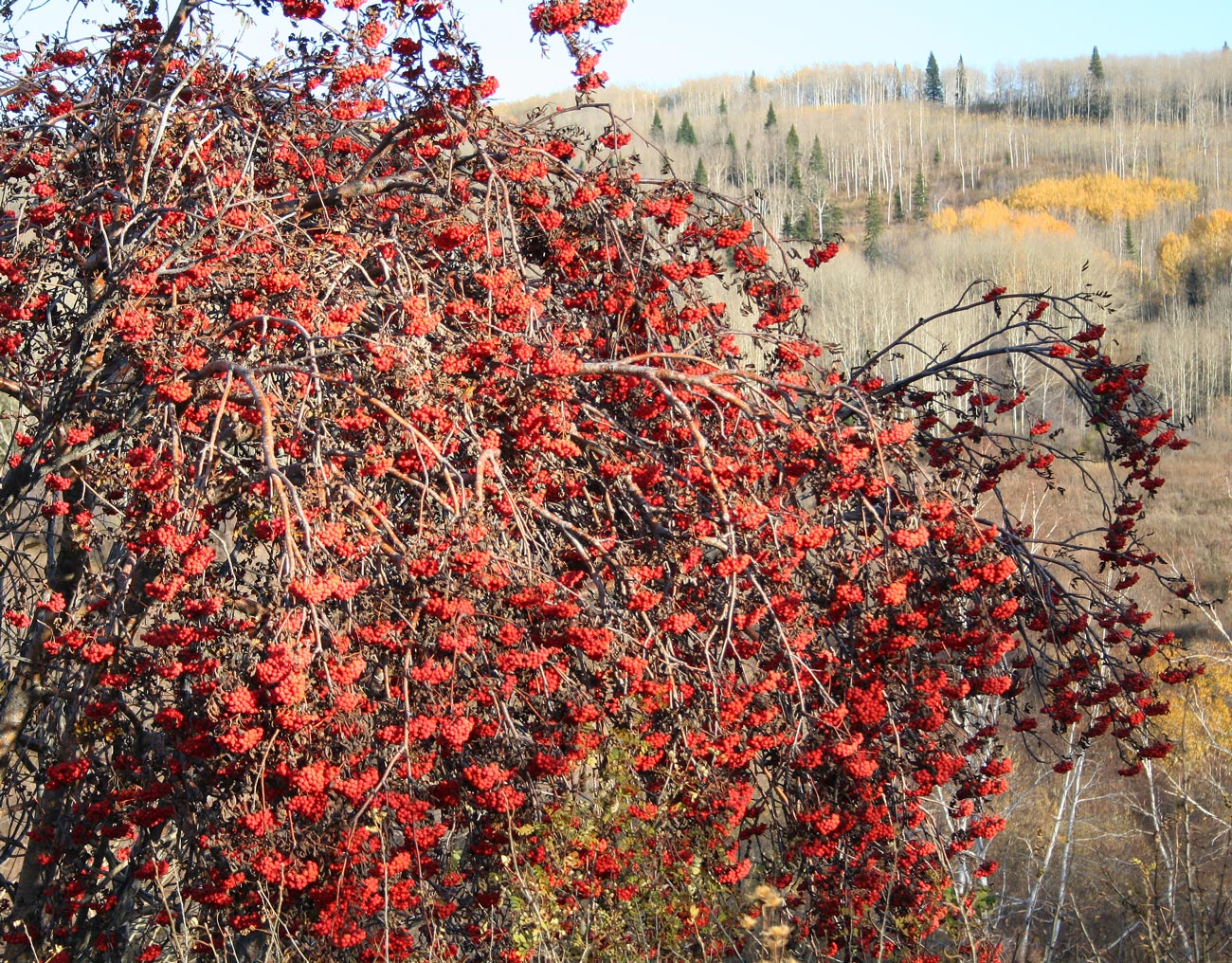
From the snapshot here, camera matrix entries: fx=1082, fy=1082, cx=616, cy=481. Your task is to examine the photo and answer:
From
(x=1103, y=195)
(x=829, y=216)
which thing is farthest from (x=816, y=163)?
(x=1103, y=195)

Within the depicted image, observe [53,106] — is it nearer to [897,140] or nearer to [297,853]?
[297,853]

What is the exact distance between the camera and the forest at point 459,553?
2.66 m

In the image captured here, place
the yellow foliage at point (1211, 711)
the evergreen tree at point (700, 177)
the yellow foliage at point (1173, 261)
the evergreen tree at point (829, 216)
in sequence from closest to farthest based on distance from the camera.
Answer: the evergreen tree at point (700, 177) → the yellow foliage at point (1211, 711) → the yellow foliage at point (1173, 261) → the evergreen tree at point (829, 216)

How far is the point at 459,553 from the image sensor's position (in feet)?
8.38

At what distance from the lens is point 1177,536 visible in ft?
102

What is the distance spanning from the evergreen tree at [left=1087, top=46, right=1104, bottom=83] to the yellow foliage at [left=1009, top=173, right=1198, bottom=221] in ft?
65.6

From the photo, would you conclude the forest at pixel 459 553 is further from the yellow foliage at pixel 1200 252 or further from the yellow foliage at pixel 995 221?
the yellow foliage at pixel 1200 252

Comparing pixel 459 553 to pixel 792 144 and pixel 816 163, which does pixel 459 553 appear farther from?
pixel 816 163

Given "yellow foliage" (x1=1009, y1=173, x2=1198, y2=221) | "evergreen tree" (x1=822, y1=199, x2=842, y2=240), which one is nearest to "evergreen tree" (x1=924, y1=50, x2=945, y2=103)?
"yellow foliage" (x1=1009, y1=173, x2=1198, y2=221)

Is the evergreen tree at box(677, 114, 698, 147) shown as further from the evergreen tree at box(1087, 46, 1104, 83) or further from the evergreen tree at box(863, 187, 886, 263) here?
the evergreen tree at box(1087, 46, 1104, 83)

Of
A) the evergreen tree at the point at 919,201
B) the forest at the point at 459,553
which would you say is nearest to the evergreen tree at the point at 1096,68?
the evergreen tree at the point at 919,201

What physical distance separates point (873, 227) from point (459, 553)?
64.5 meters

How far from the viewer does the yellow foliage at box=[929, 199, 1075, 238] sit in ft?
204

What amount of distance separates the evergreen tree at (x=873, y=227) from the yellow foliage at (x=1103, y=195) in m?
9.73
